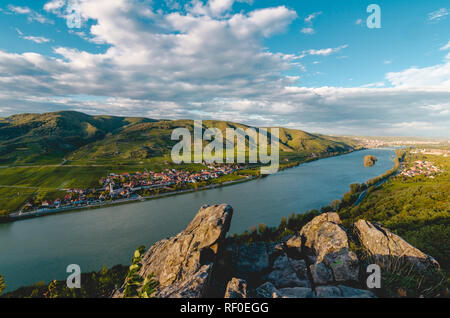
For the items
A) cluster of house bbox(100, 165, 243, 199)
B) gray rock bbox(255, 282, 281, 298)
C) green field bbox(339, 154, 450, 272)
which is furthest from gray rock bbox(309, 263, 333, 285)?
cluster of house bbox(100, 165, 243, 199)

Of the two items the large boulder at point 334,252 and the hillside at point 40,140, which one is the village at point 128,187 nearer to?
the large boulder at point 334,252

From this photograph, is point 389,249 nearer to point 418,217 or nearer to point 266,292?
point 266,292

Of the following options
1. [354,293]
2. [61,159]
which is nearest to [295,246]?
[354,293]

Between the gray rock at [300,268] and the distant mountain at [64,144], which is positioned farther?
the distant mountain at [64,144]

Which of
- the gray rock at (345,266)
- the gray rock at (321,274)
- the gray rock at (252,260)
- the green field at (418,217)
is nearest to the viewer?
the gray rock at (345,266)

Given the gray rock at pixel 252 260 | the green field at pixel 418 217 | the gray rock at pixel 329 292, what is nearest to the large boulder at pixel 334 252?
the gray rock at pixel 329 292
